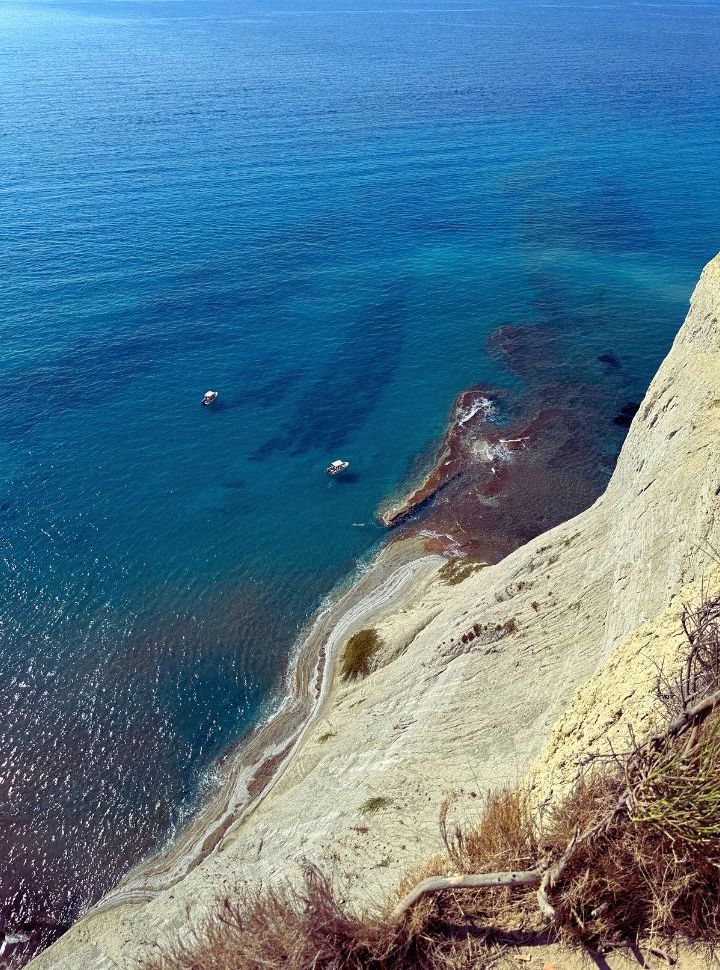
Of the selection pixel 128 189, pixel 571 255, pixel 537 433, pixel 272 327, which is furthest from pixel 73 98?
pixel 537 433

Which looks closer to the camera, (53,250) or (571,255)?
(53,250)

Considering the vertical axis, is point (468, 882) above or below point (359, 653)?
above

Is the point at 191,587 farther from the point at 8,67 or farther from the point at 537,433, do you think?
the point at 8,67

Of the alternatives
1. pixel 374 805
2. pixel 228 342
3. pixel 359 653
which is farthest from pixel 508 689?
pixel 228 342

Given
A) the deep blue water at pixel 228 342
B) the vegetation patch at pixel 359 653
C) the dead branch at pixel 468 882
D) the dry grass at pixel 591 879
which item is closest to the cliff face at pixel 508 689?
the vegetation patch at pixel 359 653

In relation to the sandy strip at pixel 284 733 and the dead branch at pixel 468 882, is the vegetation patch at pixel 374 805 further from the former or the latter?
the sandy strip at pixel 284 733

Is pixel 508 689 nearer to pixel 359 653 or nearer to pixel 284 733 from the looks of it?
pixel 359 653

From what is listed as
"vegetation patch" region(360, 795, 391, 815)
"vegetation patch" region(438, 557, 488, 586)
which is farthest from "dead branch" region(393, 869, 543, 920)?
"vegetation patch" region(438, 557, 488, 586)
